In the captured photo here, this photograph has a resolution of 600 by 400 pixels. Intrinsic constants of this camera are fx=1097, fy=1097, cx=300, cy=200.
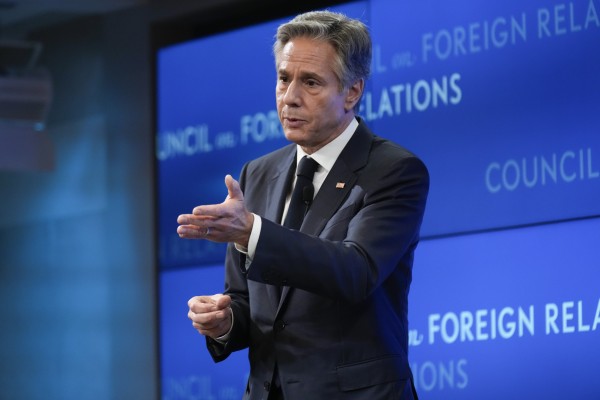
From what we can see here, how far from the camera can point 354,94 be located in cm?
245

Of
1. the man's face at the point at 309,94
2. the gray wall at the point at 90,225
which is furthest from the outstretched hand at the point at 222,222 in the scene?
the gray wall at the point at 90,225

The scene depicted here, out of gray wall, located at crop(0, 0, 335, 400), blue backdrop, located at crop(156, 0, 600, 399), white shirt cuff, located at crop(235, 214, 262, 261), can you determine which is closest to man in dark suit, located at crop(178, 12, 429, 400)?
white shirt cuff, located at crop(235, 214, 262, 261)

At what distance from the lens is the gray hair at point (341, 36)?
93.7 inches

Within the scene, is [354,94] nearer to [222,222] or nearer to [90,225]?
[222,222]

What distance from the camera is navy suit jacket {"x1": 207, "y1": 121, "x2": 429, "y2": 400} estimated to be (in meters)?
2.09

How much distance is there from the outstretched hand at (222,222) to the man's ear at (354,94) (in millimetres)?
475

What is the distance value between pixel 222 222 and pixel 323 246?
0.71ft

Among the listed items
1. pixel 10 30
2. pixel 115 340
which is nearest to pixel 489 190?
pixel 115 340

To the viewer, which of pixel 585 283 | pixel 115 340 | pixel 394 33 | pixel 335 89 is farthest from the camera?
pixel 115 340

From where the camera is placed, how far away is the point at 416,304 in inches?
161

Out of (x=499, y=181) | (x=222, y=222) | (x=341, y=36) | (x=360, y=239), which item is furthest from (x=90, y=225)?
(x=222, y=222)

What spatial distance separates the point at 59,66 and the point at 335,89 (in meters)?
4.13

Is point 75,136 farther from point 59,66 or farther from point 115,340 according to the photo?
point 115,340

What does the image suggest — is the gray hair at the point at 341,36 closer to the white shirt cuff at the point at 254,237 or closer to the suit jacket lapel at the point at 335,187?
the suit jacket lapel at the point at 335,187
